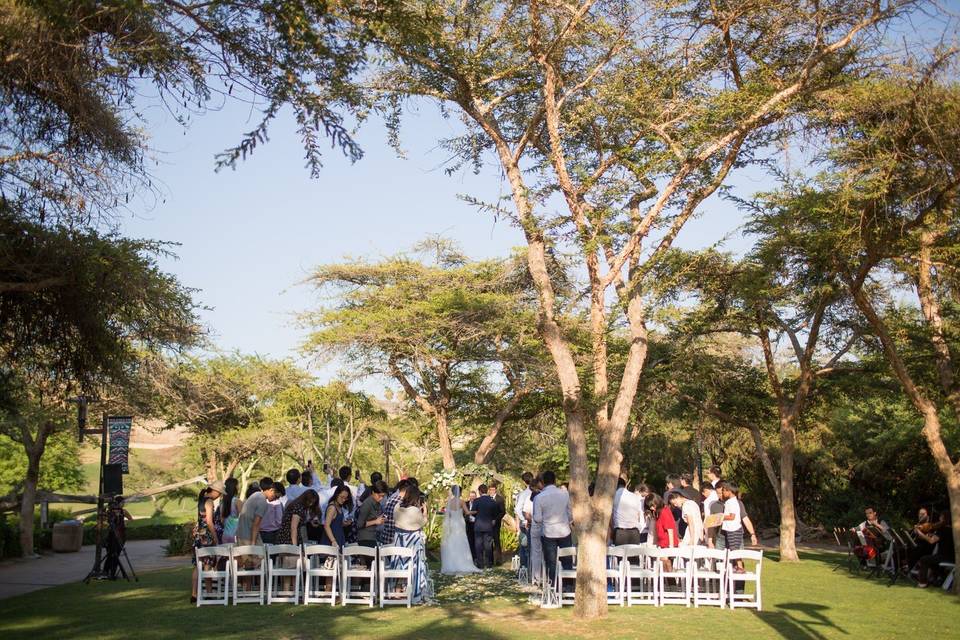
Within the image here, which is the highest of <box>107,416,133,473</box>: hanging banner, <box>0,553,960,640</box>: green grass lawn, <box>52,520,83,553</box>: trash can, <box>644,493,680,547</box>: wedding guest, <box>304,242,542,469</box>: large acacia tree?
<box>304,242,542,469</box>: large acacia tree

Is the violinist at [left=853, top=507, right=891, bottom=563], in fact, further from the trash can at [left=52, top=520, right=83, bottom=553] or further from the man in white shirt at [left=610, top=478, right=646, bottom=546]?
the trash can at [left=52, top=520, right=83, bottom=553]

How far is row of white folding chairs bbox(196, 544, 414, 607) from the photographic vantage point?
1180 cm

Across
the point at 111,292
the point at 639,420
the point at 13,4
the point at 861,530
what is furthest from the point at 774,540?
the point at 13,4

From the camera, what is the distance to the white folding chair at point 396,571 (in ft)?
38.2

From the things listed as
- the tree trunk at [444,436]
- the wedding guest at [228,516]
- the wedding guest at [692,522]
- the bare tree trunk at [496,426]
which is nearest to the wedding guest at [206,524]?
the wedding guest at [228,516]

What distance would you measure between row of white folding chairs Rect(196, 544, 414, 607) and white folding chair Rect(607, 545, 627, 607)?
270 centimetres

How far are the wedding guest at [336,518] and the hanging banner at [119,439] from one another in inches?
210

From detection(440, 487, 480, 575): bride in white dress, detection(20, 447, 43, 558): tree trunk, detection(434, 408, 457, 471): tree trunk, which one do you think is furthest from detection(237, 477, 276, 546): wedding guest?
detection(434, 408, 457, 471): tree trunk

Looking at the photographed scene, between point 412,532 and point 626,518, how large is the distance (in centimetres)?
324

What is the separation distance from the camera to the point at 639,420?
87.8ft

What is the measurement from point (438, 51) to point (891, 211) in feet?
23.3

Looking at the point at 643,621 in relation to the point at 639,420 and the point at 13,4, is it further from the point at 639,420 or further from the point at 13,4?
the point at 639,420

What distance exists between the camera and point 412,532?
12.7 m

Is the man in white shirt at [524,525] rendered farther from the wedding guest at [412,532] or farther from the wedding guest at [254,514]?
the wedding guest at [254,514]
